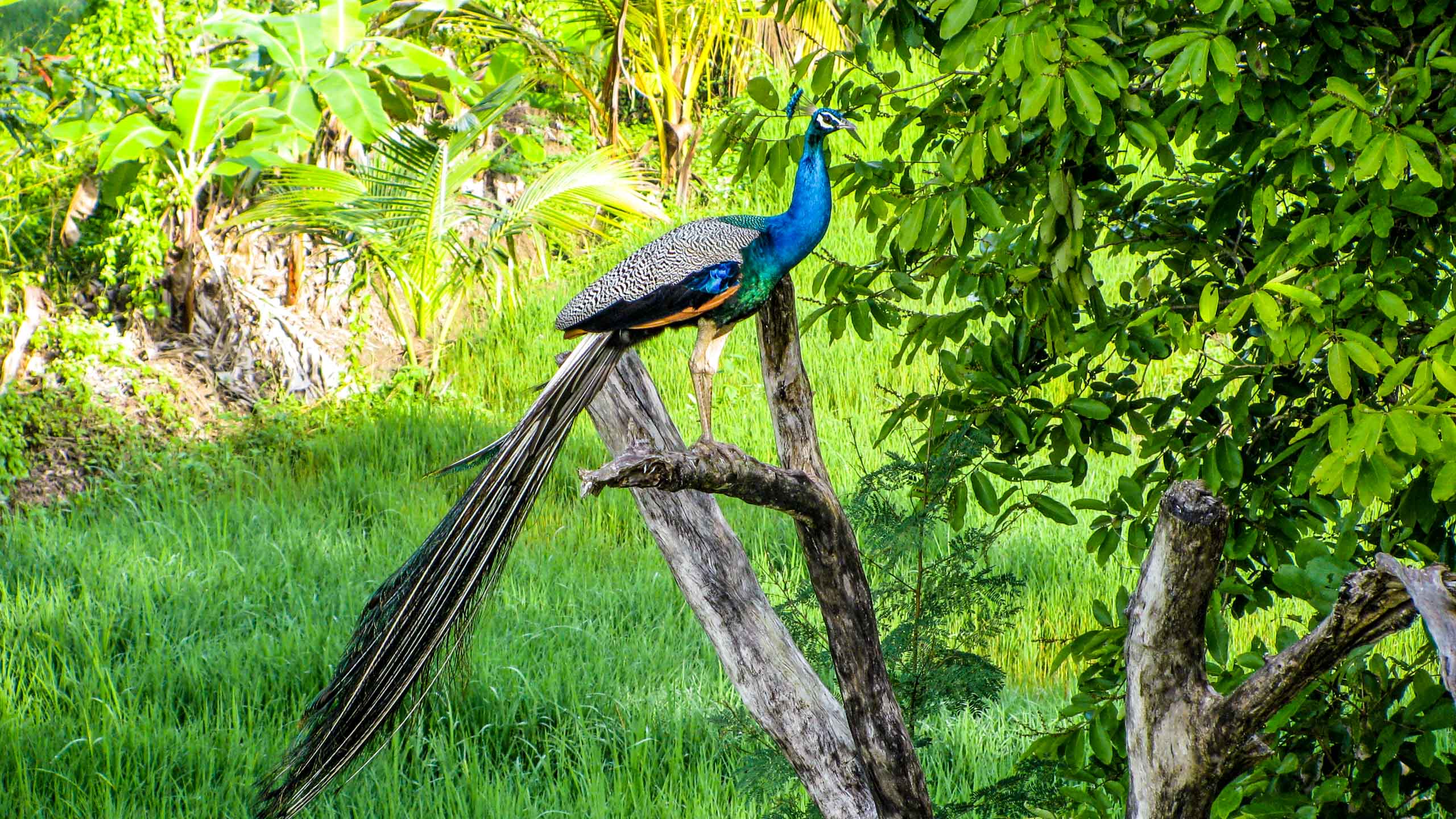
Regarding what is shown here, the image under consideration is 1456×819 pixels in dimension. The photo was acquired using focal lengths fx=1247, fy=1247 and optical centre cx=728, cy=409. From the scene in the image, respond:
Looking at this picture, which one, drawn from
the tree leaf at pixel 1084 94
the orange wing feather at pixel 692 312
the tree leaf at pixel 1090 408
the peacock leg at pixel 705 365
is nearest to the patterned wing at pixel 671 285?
the orange wing feather at pixel 692 312

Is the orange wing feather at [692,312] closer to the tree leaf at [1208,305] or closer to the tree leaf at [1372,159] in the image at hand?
the tree leaf at [1208,305]

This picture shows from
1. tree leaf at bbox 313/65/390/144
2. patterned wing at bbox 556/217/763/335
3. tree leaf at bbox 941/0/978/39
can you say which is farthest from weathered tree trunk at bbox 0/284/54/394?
tree leaf at bbox 941/0/978/39

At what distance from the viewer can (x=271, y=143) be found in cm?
640

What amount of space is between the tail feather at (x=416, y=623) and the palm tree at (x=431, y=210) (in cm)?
459

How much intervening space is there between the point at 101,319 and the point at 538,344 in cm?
246

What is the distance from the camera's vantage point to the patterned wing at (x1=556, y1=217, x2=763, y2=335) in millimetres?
2883

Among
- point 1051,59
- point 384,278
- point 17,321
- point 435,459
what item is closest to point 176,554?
point 435,459

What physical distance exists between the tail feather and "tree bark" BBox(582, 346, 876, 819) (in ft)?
0.81

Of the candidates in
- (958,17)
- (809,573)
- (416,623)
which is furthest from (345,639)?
(958,17)

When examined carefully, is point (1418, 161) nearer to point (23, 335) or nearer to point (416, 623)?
point (416, 623)

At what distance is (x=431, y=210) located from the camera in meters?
7.15

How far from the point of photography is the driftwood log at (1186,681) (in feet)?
5.91

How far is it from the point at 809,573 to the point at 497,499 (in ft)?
2.46

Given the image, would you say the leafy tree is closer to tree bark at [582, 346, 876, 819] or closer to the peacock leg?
the peacock leg
